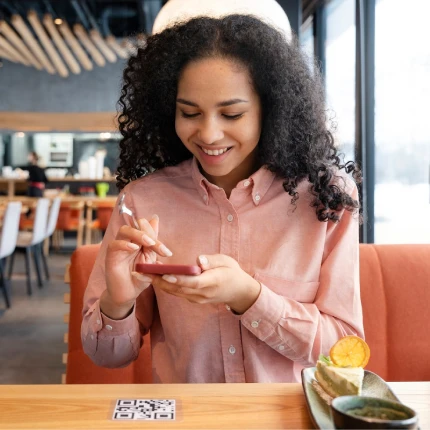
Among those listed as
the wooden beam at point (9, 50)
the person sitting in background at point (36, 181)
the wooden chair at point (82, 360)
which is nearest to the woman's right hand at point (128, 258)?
the wooden chair at point (82, 360)

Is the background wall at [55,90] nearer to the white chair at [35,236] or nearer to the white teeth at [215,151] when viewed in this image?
the white chair at [35,236]

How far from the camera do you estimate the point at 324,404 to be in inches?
38.3

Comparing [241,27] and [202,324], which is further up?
[241,27]

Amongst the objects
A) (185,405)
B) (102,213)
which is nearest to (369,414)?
(185,405)

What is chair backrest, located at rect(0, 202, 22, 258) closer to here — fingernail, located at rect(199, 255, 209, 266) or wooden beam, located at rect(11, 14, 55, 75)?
wooden beam, located at rect(11, 14, 55, 75)

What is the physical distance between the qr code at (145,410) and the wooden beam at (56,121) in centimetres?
1110

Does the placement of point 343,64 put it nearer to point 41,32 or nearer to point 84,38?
point 84,38

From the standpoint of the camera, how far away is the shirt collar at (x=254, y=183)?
1409 mm

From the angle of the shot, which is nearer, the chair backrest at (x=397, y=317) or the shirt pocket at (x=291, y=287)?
the shirt pocket at (x=291, y=287)

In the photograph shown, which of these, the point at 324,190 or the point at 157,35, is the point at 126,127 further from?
the point at 324,190

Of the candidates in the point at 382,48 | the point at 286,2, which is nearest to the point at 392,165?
the point at 382,48

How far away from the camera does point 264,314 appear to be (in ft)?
3.97

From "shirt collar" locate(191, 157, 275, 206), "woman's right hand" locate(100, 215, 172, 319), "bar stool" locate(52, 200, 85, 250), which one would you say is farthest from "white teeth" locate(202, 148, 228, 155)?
"bar stool" locate(52, 200, 85, 250)

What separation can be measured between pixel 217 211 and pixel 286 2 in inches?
128
